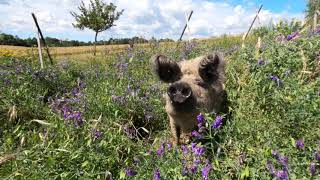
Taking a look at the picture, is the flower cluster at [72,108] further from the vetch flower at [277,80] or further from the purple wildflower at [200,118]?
the vetch flower at [277,80]

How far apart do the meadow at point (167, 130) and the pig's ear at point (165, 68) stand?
0.70 metres

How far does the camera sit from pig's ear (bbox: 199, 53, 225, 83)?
17.1 ft

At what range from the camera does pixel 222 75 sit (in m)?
5.42

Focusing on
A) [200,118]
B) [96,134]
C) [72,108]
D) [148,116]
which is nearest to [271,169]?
[200,118]

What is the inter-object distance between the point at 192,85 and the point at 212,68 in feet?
1.32

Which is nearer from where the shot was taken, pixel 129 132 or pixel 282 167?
pixel 282 167

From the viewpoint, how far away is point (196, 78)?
5.27 m

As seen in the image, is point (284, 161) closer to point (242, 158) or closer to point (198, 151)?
point (242, 158)

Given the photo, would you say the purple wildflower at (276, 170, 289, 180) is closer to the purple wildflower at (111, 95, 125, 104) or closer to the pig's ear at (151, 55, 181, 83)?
the pig's ear at (151, 55, 181, 83)

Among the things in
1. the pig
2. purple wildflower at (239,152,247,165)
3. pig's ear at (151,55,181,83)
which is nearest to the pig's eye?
the pig

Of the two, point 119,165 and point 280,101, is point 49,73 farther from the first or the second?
point 280,101

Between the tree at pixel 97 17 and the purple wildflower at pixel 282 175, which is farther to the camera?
the tree at pixel 97 17

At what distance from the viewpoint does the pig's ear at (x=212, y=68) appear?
521 centimetres

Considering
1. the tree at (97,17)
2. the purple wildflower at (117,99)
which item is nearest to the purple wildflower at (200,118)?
the purple wildflower at (117,99)
